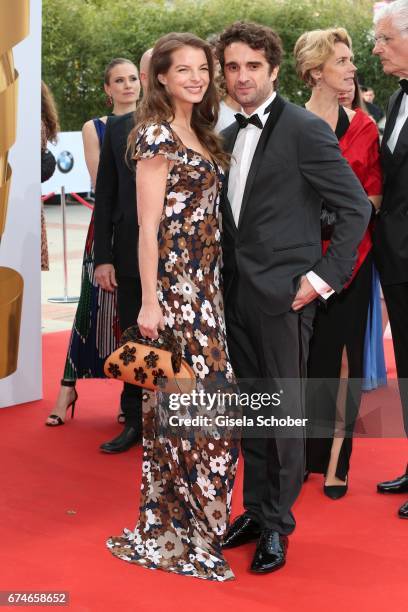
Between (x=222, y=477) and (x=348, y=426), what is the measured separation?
3.64 feet

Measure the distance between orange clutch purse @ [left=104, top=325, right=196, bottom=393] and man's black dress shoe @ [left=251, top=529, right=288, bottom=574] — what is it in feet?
2.00

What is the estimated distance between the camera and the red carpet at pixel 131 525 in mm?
3412

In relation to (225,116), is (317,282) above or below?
below

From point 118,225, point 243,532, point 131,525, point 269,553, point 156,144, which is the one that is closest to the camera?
point 156,144

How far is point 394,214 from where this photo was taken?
416cm

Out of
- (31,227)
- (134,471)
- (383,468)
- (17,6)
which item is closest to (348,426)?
(383,468)

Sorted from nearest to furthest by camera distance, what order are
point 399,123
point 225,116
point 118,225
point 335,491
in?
point 399,123
point 335,491
point 118,225
point 225,116

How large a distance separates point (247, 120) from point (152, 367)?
0.93 m

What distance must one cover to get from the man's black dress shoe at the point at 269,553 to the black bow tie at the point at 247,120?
143cm

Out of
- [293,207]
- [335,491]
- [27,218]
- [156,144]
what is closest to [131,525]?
[335,491]

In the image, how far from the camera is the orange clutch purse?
3.44 m

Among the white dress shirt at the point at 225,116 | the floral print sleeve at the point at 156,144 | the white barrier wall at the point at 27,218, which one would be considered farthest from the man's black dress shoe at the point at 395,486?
the white barrier wall at the point at 27,218

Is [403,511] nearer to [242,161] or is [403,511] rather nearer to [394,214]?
[394,214]

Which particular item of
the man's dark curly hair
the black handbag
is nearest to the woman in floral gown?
the man's dark curly hair
